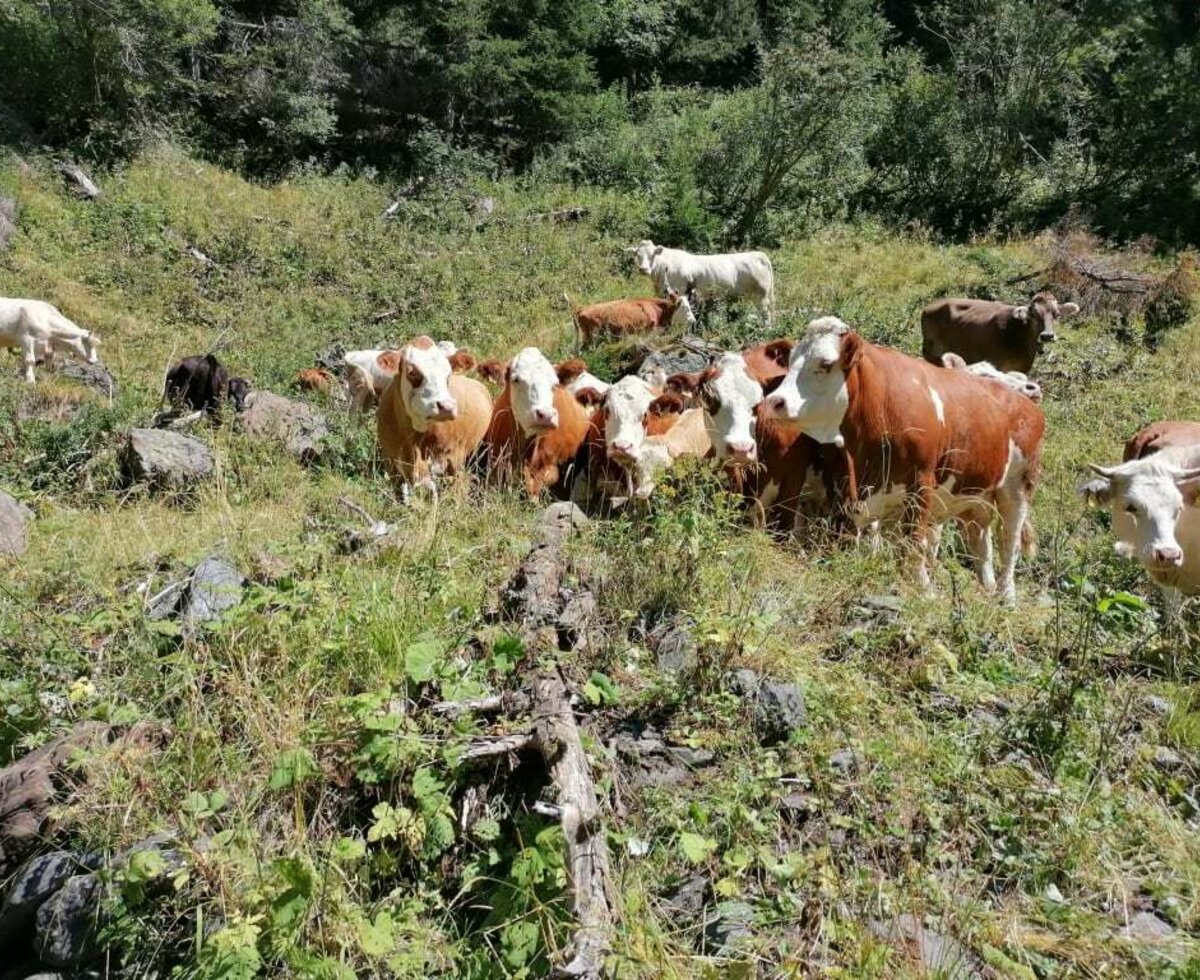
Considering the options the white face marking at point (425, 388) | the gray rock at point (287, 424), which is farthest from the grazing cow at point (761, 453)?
the gray rock at point (287, 424)

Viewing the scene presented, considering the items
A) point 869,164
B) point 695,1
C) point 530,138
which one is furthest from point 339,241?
point 695,1

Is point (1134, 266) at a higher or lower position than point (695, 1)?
lower

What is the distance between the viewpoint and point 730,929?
2662 mm

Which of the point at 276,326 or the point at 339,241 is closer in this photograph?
the point at 276,326

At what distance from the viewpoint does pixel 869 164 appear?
83.2 feet

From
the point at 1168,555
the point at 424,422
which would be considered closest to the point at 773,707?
the point at 1168,555

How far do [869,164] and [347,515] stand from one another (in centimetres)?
2352

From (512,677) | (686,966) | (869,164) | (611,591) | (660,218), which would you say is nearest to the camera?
(686,966)

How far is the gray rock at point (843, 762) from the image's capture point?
3291mm

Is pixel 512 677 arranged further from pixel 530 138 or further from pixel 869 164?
pixel 530 138

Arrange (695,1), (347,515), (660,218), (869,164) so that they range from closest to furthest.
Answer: (347,515), (660,218), (869,164), (695,1)

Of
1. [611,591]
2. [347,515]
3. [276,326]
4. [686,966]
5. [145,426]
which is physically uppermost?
[686,966]

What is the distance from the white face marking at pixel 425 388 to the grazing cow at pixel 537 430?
0.54 metres

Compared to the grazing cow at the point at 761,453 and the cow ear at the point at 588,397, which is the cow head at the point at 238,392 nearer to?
the cow ear at the point at 588,397
